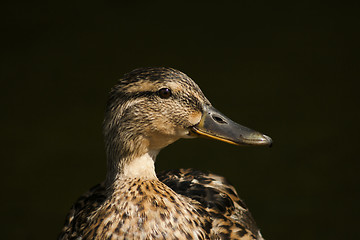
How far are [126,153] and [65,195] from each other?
1.73 meters

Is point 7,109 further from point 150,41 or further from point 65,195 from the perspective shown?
point 150,41

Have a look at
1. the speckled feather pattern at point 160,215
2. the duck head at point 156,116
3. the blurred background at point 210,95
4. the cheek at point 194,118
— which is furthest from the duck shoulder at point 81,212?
the blurred background at point 210,95

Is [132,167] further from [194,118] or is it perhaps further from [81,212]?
[81,212]

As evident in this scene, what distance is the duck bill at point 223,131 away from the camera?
6.00ft

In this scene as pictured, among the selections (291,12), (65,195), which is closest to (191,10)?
(291,12)

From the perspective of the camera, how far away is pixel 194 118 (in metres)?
1.84

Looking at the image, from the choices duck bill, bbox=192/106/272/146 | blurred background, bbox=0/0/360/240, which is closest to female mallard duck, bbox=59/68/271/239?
duck bill, bbox=192/106/272/146

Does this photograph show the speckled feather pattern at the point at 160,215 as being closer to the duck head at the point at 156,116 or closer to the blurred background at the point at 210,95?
the duck head at the point at 156,116

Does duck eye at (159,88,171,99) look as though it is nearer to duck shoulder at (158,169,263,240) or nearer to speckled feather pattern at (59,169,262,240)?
speckled feather pattern at (59,169,262,240)

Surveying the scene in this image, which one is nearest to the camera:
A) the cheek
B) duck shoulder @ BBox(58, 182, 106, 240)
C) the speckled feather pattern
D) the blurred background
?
the speckled feather pattern

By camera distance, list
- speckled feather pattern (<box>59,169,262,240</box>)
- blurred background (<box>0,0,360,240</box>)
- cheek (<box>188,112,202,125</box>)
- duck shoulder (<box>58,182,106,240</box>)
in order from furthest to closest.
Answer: blurred background (<box>0,0,360,240</box>) → duck shoulder (<box>58,182,106,240</box>) → cheek (<box>188,112,202,125</box>) → speckled feather pattern (<box>59,169,262,240</box>)

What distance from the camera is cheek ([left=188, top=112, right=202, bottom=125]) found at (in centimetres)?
184

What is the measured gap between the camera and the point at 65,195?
3443 mm

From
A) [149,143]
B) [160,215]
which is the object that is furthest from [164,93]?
[160,215]
